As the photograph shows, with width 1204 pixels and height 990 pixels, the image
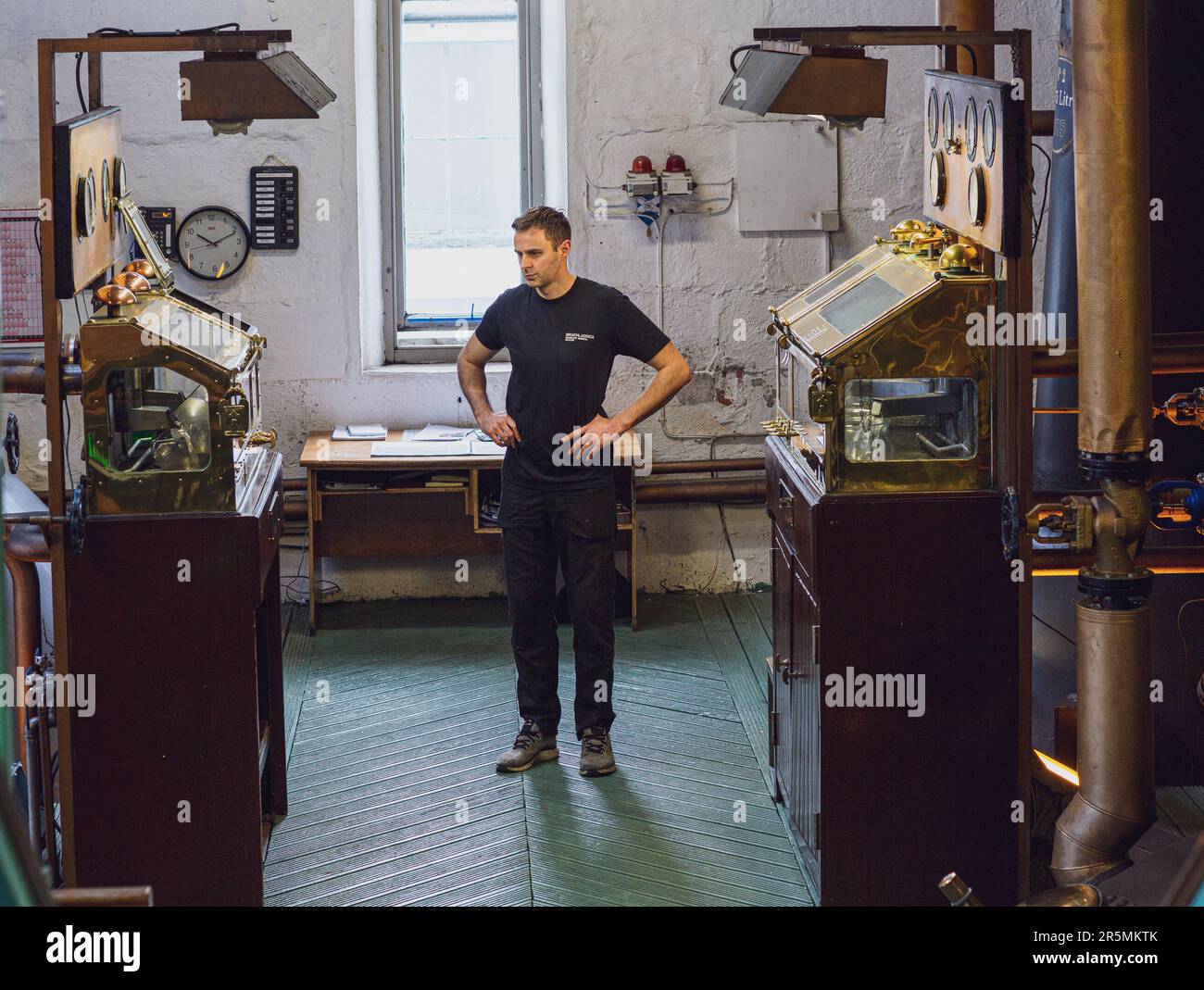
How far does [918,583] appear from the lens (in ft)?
11.3

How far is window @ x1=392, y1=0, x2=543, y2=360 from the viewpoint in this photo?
689 centimetres

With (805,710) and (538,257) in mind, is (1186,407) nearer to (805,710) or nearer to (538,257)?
(805,710)

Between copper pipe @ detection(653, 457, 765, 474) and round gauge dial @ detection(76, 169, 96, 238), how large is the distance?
3.70 metres

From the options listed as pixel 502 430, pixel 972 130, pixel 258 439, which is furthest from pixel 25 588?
pixel 972 130

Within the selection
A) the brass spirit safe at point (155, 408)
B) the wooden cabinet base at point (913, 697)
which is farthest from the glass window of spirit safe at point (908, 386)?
the brass spirit safe at point (155, 408)

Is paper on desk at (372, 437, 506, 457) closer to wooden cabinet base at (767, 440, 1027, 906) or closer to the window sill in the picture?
the window sill

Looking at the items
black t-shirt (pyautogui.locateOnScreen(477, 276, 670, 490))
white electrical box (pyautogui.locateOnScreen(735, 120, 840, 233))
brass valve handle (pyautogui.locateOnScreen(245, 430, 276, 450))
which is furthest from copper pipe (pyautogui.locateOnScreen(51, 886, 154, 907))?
white electrical box (pyautogui.locateOnScreen(735, 120, 840, 233))

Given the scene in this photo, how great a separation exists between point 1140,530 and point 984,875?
1000 mm

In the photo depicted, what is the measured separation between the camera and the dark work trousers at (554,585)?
449cm

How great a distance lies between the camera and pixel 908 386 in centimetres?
364

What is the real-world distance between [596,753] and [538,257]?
65.1 inches

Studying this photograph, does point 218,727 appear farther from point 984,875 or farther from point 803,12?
point 803,12

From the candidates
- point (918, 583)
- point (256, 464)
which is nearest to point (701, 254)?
point (256, 464)

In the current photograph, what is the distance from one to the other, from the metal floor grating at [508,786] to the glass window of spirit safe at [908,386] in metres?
1.23
